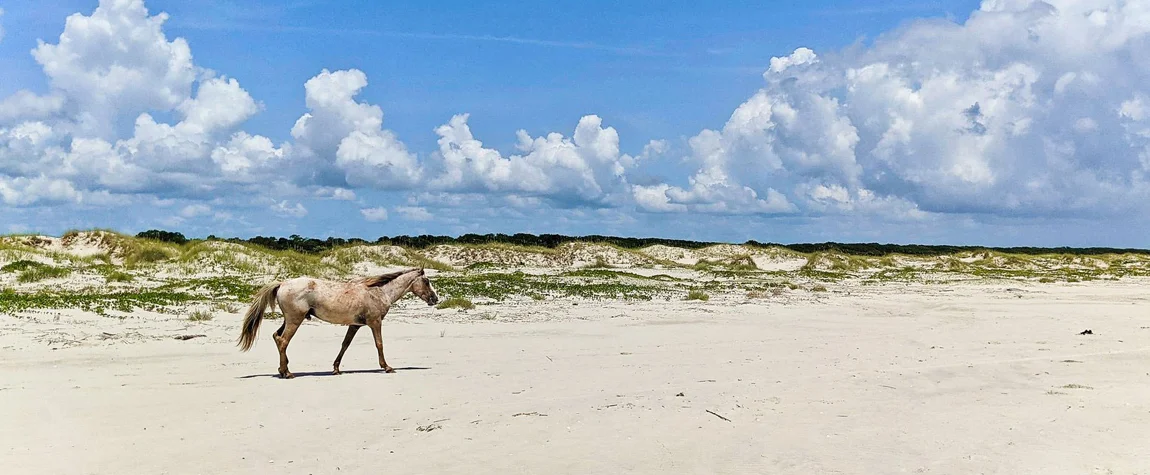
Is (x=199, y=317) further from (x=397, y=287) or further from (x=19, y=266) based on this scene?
(x=19, y=266)

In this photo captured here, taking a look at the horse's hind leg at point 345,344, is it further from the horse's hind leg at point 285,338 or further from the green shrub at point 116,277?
the green shrub at point 116,277

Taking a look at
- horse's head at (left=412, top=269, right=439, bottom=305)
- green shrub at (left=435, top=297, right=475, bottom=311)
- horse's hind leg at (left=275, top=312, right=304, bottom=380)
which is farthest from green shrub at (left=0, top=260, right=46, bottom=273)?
horse's head at (left=412, top=269, right=439, bottom=305)

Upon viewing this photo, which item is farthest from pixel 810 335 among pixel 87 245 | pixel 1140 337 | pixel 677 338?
pixel 87 245

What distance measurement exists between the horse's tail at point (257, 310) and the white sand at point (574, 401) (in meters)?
0.61

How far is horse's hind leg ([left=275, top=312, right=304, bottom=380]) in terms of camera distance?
37.5ft

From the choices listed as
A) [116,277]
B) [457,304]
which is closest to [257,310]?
→ [457,304]

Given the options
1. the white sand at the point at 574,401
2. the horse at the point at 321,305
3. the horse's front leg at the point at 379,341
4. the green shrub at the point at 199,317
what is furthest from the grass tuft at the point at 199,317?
the horse's front leg at the point at 379,341

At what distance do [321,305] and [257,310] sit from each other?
3.29 ft

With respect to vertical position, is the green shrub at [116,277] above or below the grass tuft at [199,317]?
above

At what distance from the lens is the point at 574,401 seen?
9.55 m

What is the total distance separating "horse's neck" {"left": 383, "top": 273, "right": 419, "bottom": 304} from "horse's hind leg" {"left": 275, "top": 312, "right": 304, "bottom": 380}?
1.34m

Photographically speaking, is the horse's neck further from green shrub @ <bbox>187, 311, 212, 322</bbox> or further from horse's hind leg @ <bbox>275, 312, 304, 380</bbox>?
green shrub @ <bbox>187, 311, 212, 322</bbox>

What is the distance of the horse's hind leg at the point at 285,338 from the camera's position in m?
11.4

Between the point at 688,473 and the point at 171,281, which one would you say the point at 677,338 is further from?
the point at 171,281
